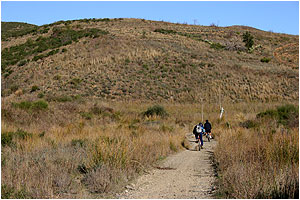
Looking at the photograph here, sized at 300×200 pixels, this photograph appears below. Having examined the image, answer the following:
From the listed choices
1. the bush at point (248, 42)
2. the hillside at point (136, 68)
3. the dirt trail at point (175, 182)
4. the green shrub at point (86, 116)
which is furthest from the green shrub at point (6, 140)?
the bush at point (248, 42)

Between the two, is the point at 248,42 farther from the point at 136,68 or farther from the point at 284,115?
the point at 284,115

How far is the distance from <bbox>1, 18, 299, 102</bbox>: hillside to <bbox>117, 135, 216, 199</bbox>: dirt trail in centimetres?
2940

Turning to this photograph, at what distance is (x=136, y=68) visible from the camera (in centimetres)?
5169

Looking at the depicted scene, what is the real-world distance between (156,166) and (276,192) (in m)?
5.11

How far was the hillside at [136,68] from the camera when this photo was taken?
4509 cm

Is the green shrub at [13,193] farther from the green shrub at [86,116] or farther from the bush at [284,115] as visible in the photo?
the bush at [284,115]

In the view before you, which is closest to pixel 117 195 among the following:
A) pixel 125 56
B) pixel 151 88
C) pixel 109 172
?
pixel 109 172

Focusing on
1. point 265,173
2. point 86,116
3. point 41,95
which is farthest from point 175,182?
point 41,95

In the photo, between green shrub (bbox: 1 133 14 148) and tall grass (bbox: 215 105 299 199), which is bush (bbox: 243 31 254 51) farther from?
tall grass (bbox: 215 105 299 199)

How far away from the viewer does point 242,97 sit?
1767 inches

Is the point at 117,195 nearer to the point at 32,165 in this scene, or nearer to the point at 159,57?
the point at 32,165

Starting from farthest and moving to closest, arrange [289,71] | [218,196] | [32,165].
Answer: [289,71]
[32,165]
[218,196]

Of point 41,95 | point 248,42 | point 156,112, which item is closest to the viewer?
point 156,112

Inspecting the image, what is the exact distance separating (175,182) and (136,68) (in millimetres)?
43922
